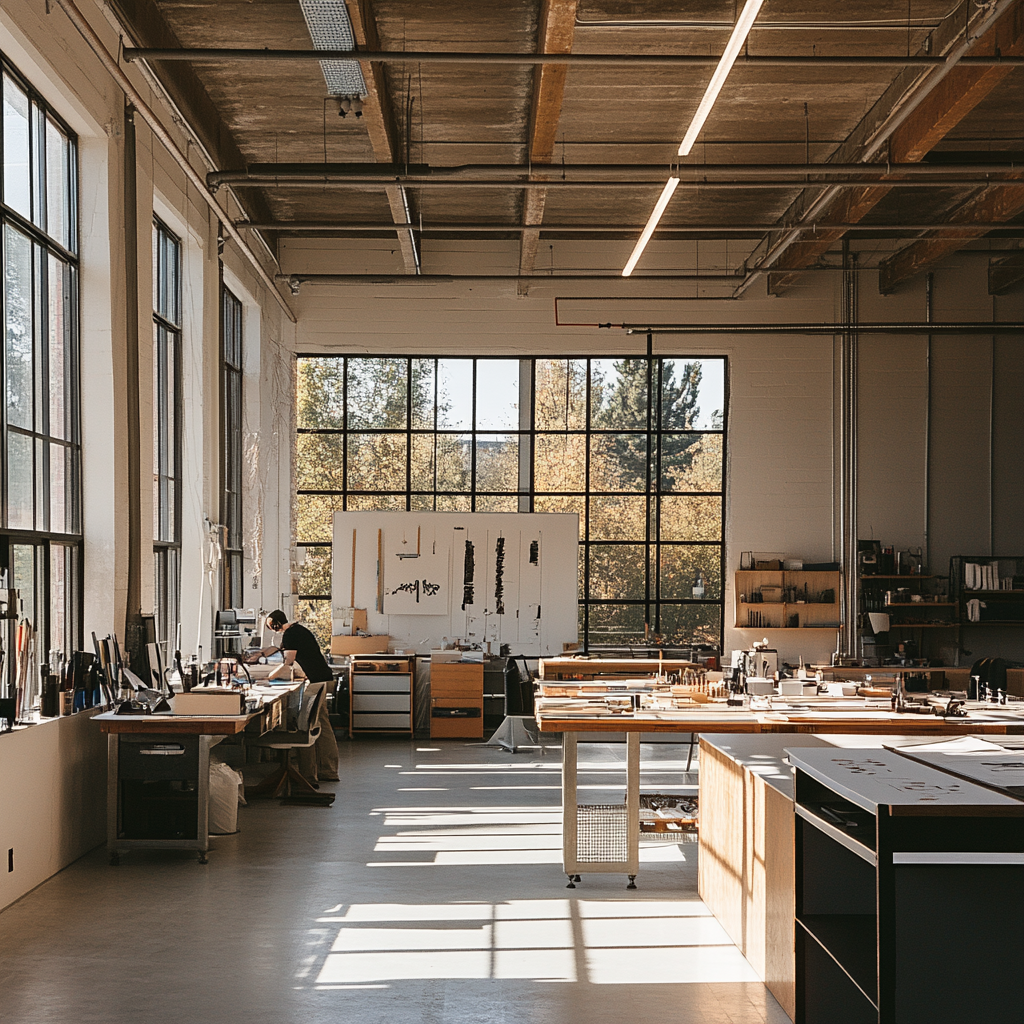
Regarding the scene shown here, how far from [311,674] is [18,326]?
412 cm

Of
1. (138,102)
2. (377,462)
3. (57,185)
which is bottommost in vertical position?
(377,462)

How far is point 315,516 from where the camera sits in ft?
41.7

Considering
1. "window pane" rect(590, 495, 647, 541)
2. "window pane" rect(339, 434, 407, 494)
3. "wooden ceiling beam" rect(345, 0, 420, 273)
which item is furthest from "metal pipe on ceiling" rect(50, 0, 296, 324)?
"window pane" rect(590, 495, 647, 541)

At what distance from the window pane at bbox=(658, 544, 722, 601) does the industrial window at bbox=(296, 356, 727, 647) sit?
0.02 metres

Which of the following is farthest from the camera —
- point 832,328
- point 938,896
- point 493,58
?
point 832,328

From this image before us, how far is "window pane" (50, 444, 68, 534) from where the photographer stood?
21.7ft

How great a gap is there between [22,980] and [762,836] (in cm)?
295

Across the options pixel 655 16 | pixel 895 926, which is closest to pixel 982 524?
pixel 655 16

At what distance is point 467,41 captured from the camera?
25.8ft

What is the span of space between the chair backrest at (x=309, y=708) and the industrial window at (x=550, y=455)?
4376 mm

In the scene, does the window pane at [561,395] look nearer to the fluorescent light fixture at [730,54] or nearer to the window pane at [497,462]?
the window pane at [497,462]

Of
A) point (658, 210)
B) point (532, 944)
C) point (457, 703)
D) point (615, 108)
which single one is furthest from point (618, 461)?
point (532, 944)

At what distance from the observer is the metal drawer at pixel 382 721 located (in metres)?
11.3

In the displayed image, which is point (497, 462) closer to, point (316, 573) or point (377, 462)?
point (377, 462)
